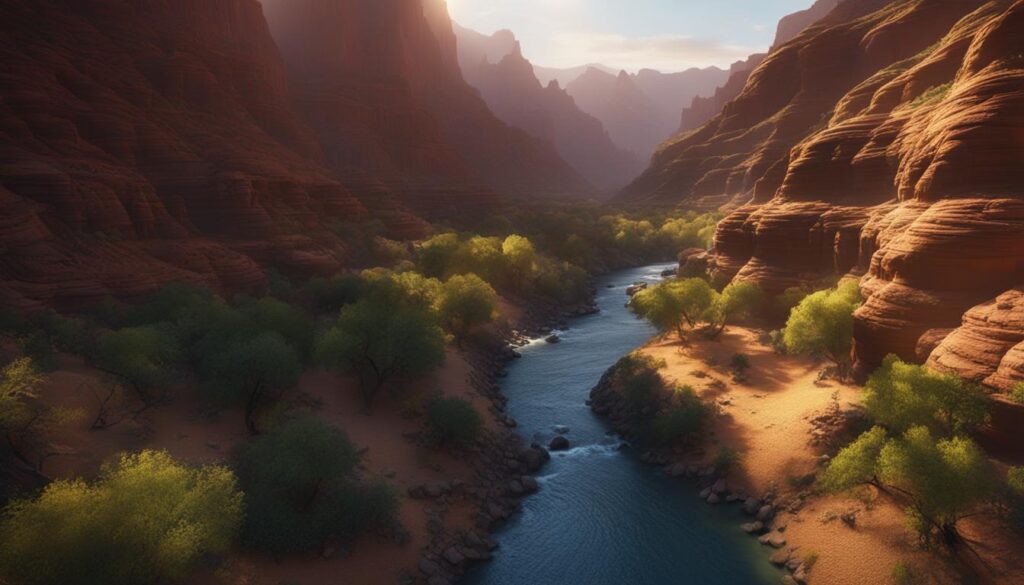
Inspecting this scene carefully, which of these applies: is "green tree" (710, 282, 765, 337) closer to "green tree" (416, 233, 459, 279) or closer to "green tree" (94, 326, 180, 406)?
"green tree" (416, 233, 459, 279)

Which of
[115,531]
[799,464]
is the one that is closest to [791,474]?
[799,464]

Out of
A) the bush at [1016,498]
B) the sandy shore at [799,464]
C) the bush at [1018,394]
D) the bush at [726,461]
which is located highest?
the bush at [1018,394]

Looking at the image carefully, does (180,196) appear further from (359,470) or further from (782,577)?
(782,577)

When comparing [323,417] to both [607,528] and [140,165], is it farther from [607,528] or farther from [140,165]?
[140,165]

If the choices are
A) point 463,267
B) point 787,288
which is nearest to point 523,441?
point 787,288

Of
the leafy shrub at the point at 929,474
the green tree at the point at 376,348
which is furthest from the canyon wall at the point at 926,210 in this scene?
the green tree at the point at 376,348

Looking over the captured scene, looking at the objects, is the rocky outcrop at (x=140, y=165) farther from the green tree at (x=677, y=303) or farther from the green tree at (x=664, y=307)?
the green tree at (x=677, y=303)

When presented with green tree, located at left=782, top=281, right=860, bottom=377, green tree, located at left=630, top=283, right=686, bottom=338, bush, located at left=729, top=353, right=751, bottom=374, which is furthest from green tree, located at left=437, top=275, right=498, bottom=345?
green tree, located at left=782, top=281, right=860, bottom=377
